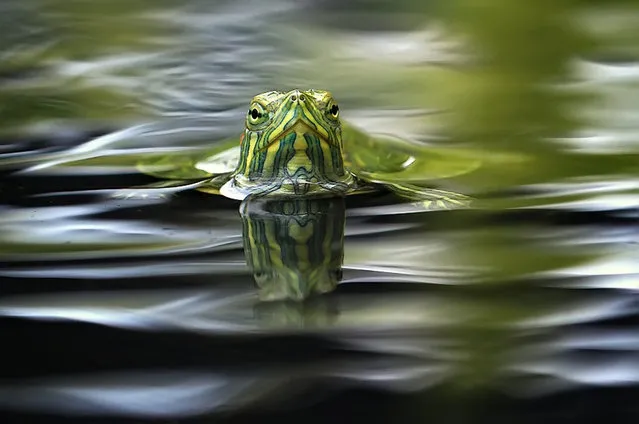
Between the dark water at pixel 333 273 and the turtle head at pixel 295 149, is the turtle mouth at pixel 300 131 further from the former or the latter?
the dark water at pixel 333 273

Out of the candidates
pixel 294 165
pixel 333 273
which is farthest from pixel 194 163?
pixel 333 273

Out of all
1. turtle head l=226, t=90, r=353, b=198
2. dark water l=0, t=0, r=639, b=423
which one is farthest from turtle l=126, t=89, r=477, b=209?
dark water l=0, t=0, r=639, b=423

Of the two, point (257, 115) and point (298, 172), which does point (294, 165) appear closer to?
point (298, 172)

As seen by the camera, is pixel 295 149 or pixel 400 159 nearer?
pixel 295 149

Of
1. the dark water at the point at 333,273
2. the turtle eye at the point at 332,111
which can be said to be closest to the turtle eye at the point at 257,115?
the turtle eye at the point at 332,111

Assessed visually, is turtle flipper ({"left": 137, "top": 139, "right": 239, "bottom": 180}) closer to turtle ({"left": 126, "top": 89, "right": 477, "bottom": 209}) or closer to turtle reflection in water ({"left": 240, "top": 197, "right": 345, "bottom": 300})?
turtle ({"left": 126, "top": 89, "right": 477, "bottom": 209})

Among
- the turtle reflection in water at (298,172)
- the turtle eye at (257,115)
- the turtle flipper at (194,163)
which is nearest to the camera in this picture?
the turtle reflection in water at (298,172)

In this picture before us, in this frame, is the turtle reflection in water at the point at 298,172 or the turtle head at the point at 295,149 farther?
the turtle head at the point at 295,149
